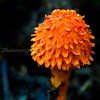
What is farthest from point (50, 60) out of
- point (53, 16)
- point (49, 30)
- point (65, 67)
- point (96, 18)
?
point (96, 18)

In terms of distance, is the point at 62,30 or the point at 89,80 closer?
the point at 62,30

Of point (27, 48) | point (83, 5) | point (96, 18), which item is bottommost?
point (27, 48)

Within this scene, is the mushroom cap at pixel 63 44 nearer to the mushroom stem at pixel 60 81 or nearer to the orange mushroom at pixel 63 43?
the orange mushroom at pixel 63 43

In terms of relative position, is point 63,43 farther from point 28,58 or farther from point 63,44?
point 28,58

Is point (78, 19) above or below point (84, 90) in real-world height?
above

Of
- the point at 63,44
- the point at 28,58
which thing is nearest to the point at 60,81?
the point at 63,44

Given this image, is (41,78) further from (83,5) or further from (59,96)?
(83,5)
